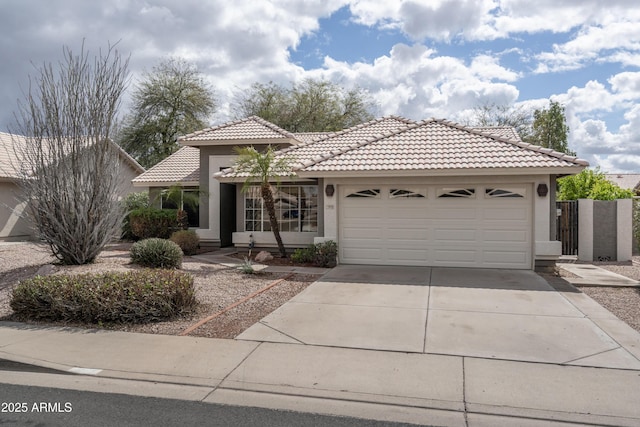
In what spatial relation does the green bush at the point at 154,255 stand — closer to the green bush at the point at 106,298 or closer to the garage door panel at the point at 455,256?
the green bush at the point at 106,298

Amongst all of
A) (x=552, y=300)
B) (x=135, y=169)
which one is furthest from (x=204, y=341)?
(x=135, y=169)

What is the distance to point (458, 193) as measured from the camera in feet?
42.4

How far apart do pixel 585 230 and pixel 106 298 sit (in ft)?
46.6

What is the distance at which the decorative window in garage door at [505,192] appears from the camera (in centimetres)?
1251

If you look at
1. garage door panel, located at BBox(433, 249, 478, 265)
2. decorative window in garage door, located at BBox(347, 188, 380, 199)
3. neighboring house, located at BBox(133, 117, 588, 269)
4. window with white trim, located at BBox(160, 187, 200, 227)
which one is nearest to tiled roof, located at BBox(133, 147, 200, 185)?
window with white trim, located at BBox(160, 187, 200, 227)

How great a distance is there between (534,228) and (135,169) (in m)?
23.1

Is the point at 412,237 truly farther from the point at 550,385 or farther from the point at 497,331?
the point at 550,385

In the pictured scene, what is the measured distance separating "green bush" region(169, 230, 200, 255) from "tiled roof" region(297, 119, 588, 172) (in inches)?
200

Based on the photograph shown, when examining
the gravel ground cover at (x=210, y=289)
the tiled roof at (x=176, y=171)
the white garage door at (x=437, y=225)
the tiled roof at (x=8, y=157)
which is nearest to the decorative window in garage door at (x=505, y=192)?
the white garage door at (x=437, y=225)

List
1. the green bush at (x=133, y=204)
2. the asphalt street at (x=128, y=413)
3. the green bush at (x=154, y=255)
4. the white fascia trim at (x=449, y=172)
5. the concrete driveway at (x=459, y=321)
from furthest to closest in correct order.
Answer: the green bush at (x=133, y=204)
the green bush at (x=154, y=255)
the white fascia trim at (x=449, y=172)
the concrete driveway at (x=459, y=321)
the asphalt street at (x=128, y=413)

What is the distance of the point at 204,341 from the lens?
→ 21.9ft

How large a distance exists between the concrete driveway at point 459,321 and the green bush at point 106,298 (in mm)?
1591

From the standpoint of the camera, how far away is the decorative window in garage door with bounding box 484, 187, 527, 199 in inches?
492

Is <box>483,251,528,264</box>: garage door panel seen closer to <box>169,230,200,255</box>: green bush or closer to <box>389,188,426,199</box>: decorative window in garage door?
<box>389,188,426,199</box>: decorative window in garage door
